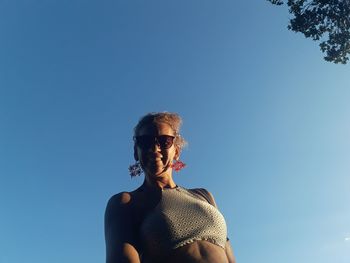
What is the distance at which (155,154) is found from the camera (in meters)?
2.98

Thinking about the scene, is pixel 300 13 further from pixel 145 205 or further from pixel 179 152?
pixel 145 205

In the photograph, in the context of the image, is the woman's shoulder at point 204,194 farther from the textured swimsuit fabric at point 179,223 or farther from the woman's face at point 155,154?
the woman's face at point 155,154

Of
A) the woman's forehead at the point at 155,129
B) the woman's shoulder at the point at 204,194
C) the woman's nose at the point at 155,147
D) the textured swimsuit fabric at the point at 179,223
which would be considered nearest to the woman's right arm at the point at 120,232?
the textured swimsuit fabric at the point at 179,223

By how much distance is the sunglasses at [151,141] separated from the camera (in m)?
3.00

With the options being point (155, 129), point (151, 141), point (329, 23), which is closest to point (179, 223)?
Result: point (151, 141)

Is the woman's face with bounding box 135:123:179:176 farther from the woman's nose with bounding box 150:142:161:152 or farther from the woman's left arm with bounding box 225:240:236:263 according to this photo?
the woman's left arm with bounding box 225:240:236:263

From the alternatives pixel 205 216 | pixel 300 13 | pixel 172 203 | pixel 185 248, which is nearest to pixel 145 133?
pixel 172 203

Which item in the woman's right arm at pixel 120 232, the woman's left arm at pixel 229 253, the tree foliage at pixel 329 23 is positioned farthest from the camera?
the tree foliage at pixel 329 23

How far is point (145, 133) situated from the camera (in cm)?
304

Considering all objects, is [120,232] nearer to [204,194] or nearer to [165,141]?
[165,141]

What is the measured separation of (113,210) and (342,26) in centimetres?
1170

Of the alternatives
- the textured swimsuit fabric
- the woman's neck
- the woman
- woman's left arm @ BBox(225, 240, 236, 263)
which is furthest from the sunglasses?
woman's left arm @ BBox(225, 240, 236, 263)

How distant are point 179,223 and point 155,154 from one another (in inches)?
26.9

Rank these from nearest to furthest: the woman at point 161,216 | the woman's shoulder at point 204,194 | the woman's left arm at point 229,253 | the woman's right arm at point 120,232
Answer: the woman's right arm at point 120,232 < the woman at point 161,216 < the woman's left arm at point 229,253 < the woman's shoulder at point 204,194
